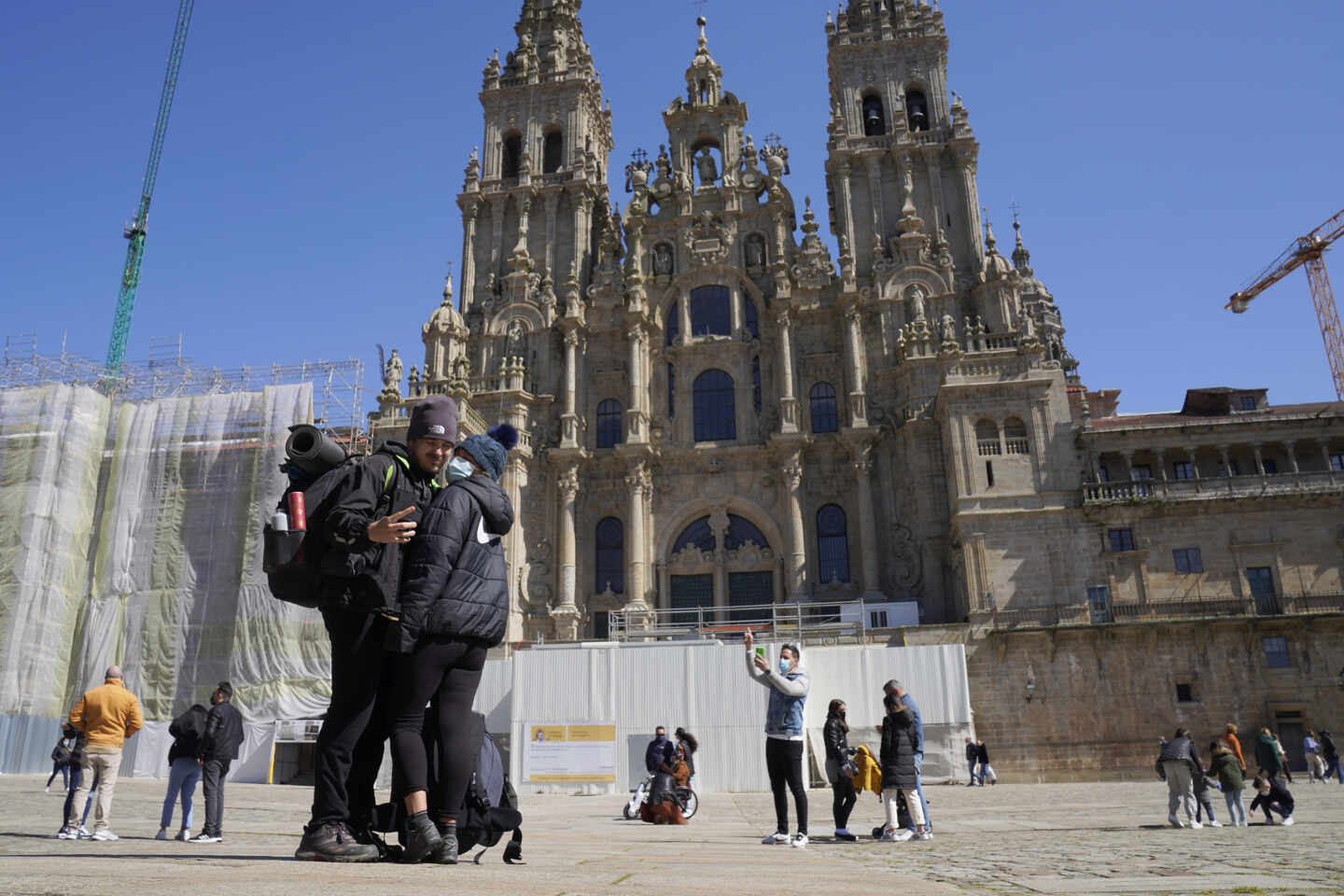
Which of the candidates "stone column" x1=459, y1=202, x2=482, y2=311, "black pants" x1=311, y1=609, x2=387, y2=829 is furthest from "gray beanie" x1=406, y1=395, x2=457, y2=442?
"stone column" x1=459, y1=202, x2=482, y2=311

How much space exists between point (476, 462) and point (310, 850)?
2231 mm

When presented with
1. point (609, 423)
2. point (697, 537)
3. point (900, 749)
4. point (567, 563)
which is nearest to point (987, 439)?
point (697, 537)

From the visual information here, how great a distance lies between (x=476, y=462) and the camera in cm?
572

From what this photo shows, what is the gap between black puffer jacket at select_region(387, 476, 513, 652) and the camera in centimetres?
501

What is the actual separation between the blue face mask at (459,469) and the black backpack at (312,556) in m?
0.57

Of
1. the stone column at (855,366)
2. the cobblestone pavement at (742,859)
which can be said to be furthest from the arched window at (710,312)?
the cobblestone pavement at (742,859)

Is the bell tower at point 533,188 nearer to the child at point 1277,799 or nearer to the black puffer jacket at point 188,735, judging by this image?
the black puffer jacket at point 188,735

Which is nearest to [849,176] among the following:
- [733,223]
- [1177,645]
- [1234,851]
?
[733,223]

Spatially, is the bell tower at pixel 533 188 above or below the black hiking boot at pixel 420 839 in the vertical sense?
above

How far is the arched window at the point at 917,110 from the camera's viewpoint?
41.4 m

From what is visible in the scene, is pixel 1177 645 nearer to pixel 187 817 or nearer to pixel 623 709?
pixel 623 709

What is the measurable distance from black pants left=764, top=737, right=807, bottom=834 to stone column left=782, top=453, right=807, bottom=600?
83.5 ft

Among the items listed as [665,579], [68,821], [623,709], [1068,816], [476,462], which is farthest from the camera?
[665,579]

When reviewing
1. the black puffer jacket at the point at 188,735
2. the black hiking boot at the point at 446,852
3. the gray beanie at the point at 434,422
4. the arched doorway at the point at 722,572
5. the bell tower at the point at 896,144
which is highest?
the bell tower at the point at 896,144
